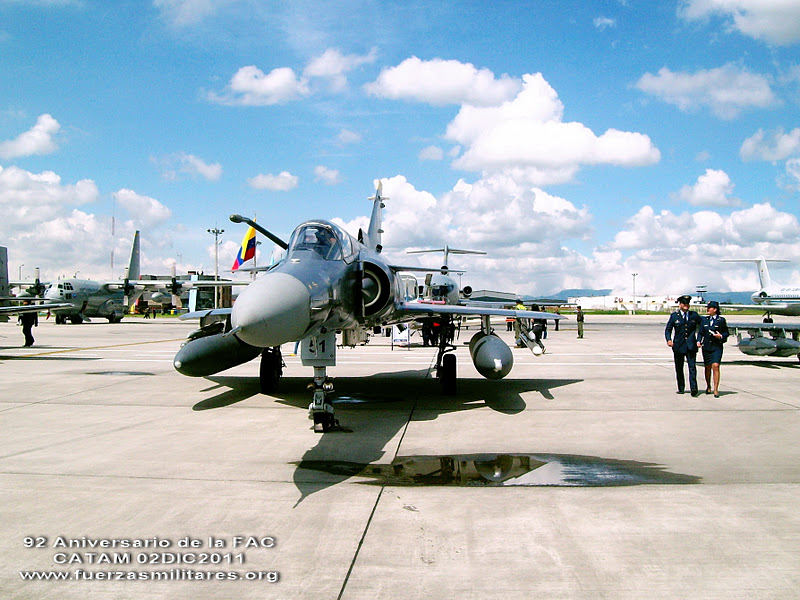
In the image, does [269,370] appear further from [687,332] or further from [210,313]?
[687,332]

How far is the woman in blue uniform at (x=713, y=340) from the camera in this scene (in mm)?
10938

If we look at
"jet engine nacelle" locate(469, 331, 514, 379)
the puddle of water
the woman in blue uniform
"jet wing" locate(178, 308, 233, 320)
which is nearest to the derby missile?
the woman in blue uniform

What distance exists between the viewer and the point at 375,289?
917cm

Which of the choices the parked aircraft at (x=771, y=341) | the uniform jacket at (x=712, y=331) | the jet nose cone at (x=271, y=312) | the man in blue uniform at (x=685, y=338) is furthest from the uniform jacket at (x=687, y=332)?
the jet nose cone at (x=271, y=312)

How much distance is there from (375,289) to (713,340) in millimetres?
6880

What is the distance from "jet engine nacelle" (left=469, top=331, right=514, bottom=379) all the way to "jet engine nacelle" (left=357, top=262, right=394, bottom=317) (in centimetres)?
228

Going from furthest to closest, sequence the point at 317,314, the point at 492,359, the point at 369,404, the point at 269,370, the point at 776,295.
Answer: the point at 776,295 → the point at 269,370 → the point at 369,404 → the point at 492,359 → the point at 317,314

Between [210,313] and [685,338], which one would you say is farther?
[210,313]

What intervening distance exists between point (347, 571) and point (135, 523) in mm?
1970

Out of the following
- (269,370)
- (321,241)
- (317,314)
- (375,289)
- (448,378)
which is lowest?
(448,378)

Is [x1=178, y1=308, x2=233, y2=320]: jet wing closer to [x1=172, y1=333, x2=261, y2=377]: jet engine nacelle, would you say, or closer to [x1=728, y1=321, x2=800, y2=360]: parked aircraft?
[x1=172, y1=333, x2=261, y2=377]: jet engine nacelle

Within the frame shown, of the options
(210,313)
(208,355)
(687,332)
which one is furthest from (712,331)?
(210,313)

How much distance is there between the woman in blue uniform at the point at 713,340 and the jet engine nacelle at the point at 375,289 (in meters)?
6.62

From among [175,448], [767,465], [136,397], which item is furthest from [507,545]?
[136,397]
